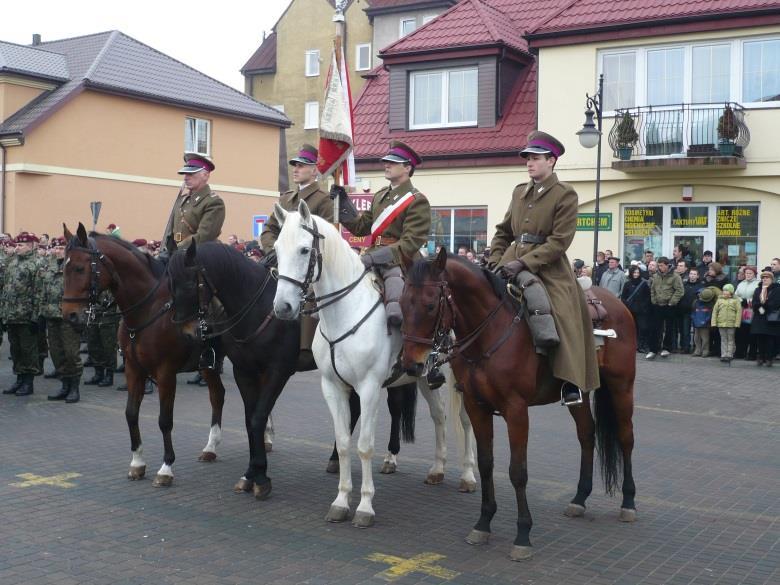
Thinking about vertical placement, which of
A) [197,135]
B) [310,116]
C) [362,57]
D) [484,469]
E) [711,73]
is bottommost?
[484,469]

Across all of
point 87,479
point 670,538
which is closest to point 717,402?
point 670,538

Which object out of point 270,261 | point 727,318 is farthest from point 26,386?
point 727,318

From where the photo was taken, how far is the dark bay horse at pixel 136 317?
829 centimetres

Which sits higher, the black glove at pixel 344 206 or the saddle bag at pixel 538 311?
the black glove at pixel 344 206

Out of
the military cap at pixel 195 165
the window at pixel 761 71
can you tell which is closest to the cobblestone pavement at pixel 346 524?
the military cap at pixel 195 165

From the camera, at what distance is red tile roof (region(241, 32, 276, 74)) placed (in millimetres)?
52781

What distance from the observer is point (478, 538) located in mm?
6570

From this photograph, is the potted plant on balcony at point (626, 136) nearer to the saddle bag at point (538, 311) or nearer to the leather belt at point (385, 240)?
the leather belt at point (385, 240)

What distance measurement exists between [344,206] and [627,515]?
12.5 feet

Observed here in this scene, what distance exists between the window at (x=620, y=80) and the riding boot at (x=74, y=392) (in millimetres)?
16655

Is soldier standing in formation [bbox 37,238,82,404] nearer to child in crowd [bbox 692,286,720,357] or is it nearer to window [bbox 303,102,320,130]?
child in crowd [bbox 692,286,720,357]

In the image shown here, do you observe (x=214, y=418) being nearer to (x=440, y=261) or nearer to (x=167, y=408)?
(x=167, y=408)

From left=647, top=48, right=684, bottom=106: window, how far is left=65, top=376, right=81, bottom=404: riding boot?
16.8 metres

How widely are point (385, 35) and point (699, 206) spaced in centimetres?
2823
